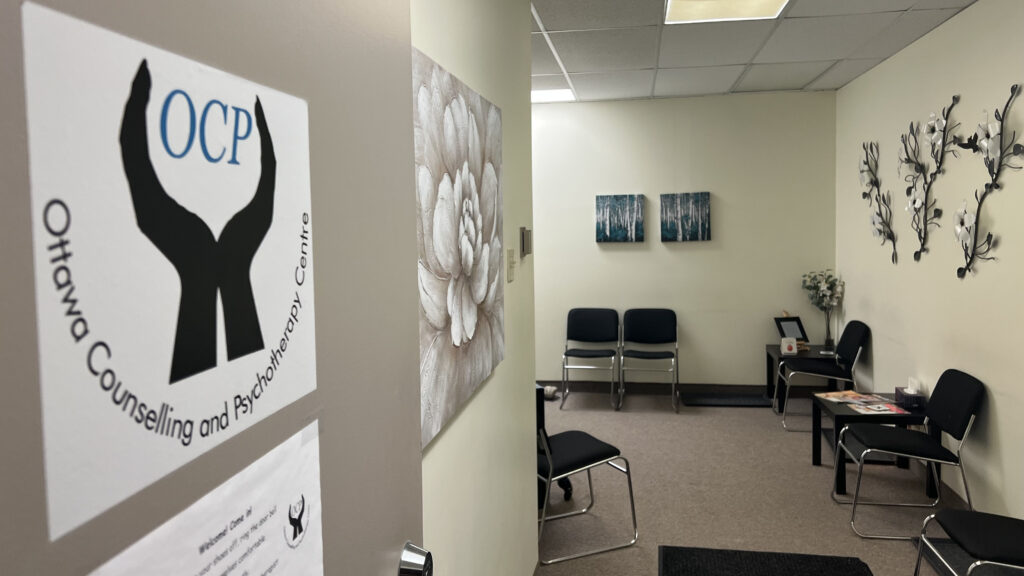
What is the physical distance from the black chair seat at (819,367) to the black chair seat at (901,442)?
4.37 feet

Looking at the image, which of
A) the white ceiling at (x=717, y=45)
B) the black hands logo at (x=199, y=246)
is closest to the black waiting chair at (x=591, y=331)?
the white ceiling at (x=717, y=45)

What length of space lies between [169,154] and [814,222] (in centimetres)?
617

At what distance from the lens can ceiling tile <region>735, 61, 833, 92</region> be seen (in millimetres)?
4875

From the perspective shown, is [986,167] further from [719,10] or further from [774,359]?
[774,359]

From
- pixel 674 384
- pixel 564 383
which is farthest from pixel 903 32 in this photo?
pixel 564 383

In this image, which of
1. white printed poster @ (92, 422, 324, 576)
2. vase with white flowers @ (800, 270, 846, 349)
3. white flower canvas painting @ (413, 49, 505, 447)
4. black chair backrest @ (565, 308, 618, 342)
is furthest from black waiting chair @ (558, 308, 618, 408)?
white printed poster @ (92, 422, 324, 576)

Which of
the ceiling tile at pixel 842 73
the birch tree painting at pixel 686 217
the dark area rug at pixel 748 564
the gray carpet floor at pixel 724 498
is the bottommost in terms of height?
the dark area rug at pixel 748 564

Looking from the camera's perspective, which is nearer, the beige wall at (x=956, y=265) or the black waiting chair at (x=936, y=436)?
the beige wall at (x=956, y=265)

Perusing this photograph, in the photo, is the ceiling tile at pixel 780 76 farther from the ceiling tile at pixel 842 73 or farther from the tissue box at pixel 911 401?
the tissue box at pixel 911 401

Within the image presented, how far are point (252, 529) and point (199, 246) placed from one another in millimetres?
211

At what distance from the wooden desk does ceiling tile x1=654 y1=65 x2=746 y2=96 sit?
229cm

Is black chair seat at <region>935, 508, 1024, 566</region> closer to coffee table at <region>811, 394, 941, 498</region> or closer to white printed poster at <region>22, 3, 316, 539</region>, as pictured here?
coffee table at <region>811, 394, 941, 498</region>

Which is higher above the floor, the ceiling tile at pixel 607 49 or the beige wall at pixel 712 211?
the ceiling tile at pixel 607 49

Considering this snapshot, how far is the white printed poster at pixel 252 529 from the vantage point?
40cm
